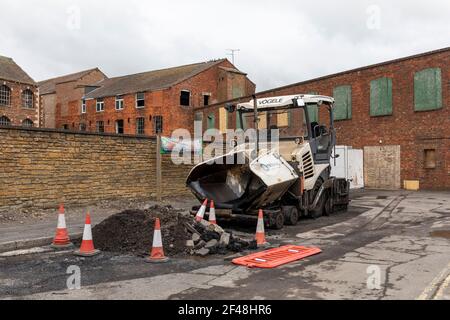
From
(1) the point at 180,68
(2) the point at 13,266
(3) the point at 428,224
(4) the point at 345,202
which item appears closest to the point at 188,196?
(4) the point at 345,202

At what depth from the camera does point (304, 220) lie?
12.7m

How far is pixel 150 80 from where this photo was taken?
1756 inches

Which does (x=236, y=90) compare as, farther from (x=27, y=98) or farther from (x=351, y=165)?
(x=351, y=165)

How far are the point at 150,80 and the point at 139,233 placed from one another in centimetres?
3734

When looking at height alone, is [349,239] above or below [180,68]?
below

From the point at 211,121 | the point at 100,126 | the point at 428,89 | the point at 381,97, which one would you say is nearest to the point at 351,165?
the point at 381,97

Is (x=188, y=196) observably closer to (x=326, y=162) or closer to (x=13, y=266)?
(x=326, y=162)

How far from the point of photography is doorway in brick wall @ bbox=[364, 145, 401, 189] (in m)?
24.7

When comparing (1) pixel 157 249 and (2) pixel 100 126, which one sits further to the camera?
(2) pixel 100 126

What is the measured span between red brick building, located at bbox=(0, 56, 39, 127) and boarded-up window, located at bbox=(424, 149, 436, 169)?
35767 mm

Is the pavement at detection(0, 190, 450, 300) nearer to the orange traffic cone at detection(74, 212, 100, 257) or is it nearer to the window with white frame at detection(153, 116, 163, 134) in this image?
the orange traffic cone at detection(74, 212, 100, 257)

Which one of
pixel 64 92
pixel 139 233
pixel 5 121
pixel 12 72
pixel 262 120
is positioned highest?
pixel 12 72

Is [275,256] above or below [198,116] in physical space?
below
